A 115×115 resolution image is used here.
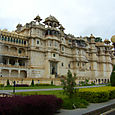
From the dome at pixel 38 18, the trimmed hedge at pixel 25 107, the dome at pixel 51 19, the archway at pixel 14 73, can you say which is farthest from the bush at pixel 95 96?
the dome at pixel 38 18

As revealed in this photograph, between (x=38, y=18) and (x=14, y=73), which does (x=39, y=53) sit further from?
(x=38, y=18)

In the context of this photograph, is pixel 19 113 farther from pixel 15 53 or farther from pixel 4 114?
pixel 15 53

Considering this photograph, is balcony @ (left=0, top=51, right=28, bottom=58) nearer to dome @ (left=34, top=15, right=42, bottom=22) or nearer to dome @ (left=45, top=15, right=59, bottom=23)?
dome @ (left=34, top=15, right=42, bottom=22)

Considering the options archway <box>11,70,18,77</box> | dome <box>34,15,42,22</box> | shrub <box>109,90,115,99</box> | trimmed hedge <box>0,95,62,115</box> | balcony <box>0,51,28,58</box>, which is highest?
dome <box>34,15,42,22</box>

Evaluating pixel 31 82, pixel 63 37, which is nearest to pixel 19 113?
pixel 31 82

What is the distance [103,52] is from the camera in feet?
236

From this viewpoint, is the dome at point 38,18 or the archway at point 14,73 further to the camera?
the dome at point 38,18

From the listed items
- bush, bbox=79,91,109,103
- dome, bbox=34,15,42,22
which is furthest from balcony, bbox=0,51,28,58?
bush, bbox=79,91,109,103

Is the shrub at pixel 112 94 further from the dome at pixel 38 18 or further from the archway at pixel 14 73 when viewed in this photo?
the dome at pixel 38 18

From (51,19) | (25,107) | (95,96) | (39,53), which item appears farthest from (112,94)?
(51,19)

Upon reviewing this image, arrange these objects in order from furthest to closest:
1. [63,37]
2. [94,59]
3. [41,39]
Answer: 1. [94,59]
2. [63,37]
3. [41,39]

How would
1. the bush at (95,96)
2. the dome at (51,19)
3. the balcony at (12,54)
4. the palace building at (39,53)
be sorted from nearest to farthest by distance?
the bush at (95,96) → the balcony at (12,54) → the palace building at (39,53) → the dome at (51,19)

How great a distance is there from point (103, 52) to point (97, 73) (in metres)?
11.6

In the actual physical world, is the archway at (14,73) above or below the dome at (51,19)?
below
